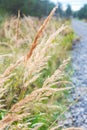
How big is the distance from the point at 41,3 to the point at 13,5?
791 centimetres


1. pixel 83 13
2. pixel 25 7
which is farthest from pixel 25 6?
pixel 83 13

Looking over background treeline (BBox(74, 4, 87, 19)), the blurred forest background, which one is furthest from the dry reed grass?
background treeline (BBox(74, 4, 87, 19))

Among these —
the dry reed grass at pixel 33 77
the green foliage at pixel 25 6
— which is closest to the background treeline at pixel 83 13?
the green foliage at pixel 25 6

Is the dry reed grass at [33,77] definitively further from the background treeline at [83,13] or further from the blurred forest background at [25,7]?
the background treeline at [83,13]

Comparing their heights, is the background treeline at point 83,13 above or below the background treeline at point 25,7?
below

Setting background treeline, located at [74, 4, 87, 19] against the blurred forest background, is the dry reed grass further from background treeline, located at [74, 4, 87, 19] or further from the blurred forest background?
background treeline, located at [74, 4, 87, 19]

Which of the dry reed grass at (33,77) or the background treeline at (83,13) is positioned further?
the background treeline at (83,13)

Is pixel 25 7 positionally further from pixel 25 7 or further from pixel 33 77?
pixel 33 77

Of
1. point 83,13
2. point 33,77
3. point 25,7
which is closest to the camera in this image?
point 33,77

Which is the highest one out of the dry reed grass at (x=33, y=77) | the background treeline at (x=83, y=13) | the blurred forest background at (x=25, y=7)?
the dry reed grass at (x=33, y=77)

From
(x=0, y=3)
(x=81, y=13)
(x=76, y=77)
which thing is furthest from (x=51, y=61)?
(x=81, y=13)

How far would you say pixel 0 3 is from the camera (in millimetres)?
21703

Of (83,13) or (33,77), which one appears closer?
(33,77)

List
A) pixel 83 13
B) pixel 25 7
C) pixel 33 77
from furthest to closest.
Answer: pixel 83 13, pixel 25 7, pixel 33 77
